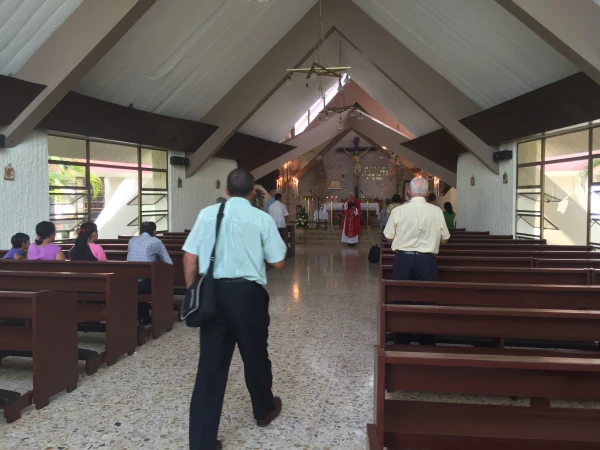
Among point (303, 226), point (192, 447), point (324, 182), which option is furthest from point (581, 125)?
point (324, 182)

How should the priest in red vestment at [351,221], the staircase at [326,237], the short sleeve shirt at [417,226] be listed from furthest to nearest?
the staircase at [326,237], the priest in red vestment at [351,221], the short sleeve shirt at [417,226]

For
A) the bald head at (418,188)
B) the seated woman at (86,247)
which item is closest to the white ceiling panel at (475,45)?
the bald head at (418,188)

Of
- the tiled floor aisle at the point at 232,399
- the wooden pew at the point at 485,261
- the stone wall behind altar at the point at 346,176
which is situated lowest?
the tiled floor aisle at the point at 232,399

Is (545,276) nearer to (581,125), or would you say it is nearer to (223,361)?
(223,361)

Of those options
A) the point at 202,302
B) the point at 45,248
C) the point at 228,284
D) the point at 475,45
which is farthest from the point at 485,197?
the point at 202,302

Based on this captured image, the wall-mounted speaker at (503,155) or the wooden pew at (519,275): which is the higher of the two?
the wall-mounted speaker at (503,155)

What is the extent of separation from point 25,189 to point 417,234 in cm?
560

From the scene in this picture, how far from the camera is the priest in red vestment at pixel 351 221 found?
13.5m

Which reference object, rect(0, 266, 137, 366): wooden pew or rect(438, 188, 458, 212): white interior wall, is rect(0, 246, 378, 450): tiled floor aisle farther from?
rect(438, 188, 458, 212): white interior wall

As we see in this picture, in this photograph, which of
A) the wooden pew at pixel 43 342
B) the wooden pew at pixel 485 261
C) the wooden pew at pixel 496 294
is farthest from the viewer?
the wooden pew at pixel 485 261

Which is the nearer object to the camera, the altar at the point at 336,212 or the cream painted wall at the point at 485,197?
the cream painted wall at the point at 485,197

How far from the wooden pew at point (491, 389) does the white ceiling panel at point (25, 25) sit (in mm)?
5767

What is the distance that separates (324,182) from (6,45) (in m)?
15.5

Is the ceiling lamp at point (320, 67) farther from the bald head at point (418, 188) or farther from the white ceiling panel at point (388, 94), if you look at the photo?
the bald head at point (418, 188)
